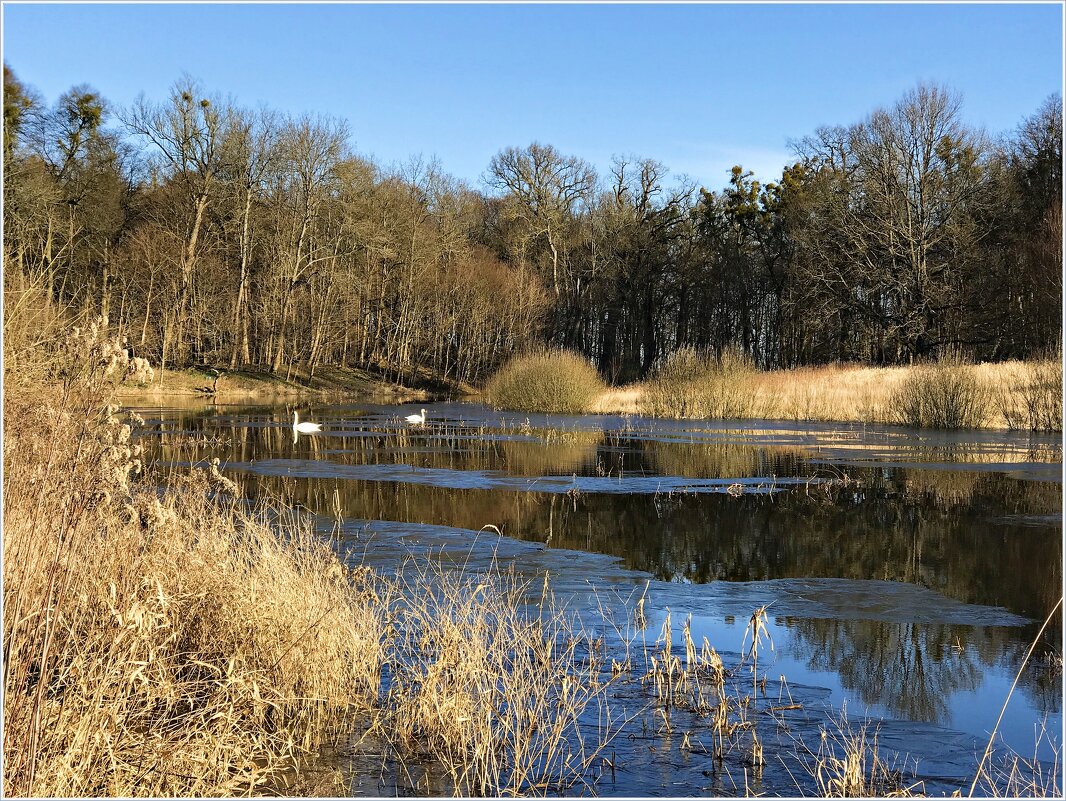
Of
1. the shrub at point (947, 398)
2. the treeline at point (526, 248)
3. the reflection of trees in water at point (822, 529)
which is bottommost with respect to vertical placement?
the reflection of trees in water at point (822, 529)

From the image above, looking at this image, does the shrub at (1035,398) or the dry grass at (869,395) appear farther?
the dry grass at (869,395)

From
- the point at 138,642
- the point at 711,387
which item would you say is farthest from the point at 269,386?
the point at 138,642

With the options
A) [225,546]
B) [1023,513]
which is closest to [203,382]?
[1023,513]

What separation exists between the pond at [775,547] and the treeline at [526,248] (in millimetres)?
13758

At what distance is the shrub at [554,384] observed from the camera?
32719 millimetres

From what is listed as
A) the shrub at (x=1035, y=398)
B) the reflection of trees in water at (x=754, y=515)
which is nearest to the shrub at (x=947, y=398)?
the shrub at (x=1035, y=398)

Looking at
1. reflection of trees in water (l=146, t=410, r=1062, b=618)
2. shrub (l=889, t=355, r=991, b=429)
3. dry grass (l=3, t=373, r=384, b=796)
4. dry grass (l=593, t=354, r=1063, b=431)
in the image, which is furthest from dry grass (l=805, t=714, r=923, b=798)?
shrub (l=889, t=355, r=991, b=429)

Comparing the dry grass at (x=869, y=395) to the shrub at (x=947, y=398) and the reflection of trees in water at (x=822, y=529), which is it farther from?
the reflection of trees in water at (x=822, y=529)

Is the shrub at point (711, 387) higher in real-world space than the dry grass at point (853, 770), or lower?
higher

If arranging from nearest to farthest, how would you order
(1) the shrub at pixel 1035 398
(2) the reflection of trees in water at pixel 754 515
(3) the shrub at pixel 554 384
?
(2) the reflection of trees in water at pixel 754 515, (1) the shrub at pixel 1035 398, (3) the shrub at pixel 554 384

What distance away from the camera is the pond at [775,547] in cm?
538

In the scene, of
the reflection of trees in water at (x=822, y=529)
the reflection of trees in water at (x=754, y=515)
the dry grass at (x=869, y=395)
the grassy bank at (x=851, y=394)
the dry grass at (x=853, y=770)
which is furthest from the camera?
the grassy bank at (x=851, y=394)

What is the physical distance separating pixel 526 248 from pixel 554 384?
25.4 m

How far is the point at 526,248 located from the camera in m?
57.2
